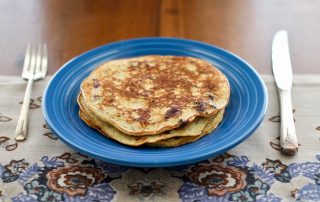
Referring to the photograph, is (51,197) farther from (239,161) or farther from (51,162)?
(239,161)

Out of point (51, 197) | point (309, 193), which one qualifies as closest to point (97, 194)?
point (51, 197)

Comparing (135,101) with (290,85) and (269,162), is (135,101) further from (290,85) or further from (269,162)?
(290,85)

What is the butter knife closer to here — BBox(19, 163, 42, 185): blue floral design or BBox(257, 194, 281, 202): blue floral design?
BBox(257, 194, 281, 202): blue floral design

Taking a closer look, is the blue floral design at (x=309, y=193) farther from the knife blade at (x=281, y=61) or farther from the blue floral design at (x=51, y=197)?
the blue floral design at (x=51, y=197)

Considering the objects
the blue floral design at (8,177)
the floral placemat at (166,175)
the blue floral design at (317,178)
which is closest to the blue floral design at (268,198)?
the floral placemat at (166,175)

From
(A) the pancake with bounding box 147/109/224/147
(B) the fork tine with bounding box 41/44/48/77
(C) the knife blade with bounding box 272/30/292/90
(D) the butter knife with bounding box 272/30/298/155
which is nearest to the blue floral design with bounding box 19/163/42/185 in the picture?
(A) the pancake with bounding box 147/109/224/147

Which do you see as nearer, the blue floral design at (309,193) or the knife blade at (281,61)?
the blue floral design at (309,193)

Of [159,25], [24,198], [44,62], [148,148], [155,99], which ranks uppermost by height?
[159,25]
